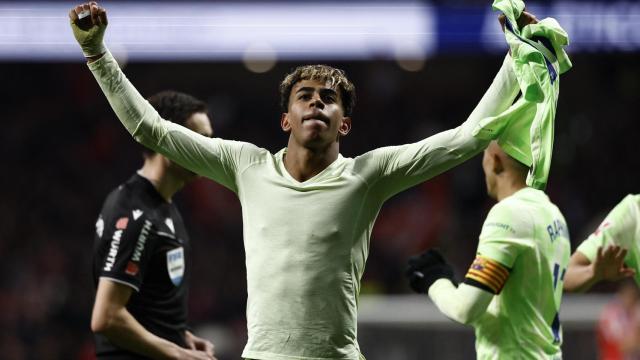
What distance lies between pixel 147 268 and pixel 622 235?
202 centimetres

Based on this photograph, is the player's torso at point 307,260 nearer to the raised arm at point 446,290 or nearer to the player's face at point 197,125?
the raised arm at point 446,290

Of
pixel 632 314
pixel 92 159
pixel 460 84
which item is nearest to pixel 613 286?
pixel 632 314

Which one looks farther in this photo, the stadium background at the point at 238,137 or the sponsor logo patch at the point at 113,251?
the stadium background at the point at 238,137

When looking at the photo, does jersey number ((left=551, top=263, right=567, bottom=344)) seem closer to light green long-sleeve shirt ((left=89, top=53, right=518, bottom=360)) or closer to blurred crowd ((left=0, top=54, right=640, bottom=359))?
light green long-sleeve shirt ((left=89, top=53, right=518, bottom=360))

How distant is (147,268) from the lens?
442cm

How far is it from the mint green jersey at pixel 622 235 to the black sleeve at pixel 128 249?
6.14 feet

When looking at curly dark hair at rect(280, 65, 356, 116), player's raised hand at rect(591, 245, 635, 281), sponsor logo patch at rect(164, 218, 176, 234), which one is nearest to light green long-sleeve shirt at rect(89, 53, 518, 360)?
curly dark hair at rect(280, 65, 356, 116)

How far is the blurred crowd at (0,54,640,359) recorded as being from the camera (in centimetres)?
1382

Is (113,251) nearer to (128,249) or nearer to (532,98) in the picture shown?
(128,249)

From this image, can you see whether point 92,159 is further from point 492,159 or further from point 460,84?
point 492,159

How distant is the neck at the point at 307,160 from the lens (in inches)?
147

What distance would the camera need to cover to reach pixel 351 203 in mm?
3654

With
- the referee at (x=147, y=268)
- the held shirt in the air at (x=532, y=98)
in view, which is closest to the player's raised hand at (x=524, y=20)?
the held shirt in the air at (x=532, y=98)

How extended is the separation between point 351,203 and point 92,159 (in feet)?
41.5
